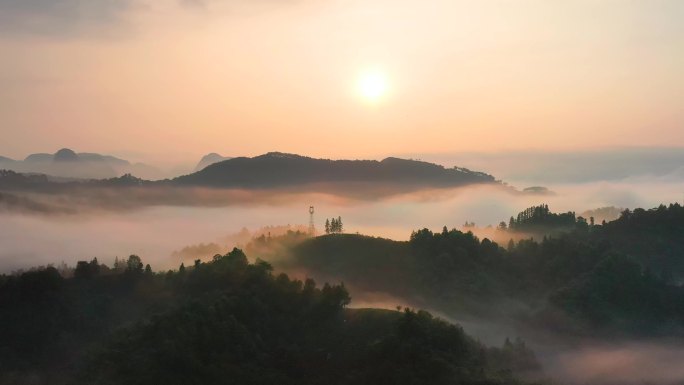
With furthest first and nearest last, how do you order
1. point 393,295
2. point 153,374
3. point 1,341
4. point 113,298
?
point 393,295 < point 113,298 < point 1,341 < point 153,374

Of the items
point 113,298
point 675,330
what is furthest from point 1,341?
point 675,330

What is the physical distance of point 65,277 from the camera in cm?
11469

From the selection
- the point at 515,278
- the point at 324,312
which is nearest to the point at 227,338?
the point at 324,312

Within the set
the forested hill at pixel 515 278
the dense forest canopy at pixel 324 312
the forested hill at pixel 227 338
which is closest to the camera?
the forested hill at pixel 227 338

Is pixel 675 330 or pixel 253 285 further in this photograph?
pixel 675 330

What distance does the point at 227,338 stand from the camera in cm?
8781

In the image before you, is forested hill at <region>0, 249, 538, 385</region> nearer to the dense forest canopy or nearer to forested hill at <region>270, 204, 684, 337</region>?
the dense forest canopy

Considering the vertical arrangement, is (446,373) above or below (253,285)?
below

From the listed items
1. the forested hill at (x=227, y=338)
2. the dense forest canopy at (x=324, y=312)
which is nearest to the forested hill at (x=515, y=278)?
the dense forest canopy at (x=324, y=312)

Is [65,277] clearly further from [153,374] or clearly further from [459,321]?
[459,321]

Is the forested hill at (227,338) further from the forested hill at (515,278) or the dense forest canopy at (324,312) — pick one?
the forested hill at (515,278)

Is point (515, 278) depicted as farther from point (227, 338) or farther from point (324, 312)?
point (227, 338)

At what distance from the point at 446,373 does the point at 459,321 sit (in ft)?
143

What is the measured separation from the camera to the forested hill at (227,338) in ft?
276
